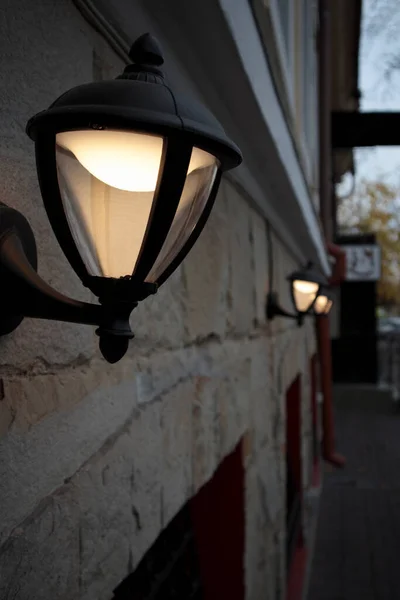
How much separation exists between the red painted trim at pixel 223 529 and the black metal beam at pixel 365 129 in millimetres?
5342

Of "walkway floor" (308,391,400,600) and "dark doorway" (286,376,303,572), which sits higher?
"dark doorway" (286,376,303,572)

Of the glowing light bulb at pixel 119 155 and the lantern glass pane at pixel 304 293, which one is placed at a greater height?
the glowing light bulb at pixel 119 155

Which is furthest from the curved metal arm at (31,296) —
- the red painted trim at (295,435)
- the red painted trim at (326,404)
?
the red painted trim at (326,404)

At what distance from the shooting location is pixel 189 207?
0.89 metres

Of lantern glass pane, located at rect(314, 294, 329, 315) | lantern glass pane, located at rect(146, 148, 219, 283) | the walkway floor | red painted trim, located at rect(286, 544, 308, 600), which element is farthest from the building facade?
lantern glass pane, located at rect(314, 294, 329, 315)

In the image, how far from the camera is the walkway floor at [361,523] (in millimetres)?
4785

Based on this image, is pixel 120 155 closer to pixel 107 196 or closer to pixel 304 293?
pixel 107 196

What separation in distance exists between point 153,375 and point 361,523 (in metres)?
5.28

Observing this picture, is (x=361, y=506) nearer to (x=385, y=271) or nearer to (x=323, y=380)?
(x=323, y=380)

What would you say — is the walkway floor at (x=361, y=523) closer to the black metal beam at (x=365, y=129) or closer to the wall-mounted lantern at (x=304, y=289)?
the wall-mounted lantern at (x=304, y=289)

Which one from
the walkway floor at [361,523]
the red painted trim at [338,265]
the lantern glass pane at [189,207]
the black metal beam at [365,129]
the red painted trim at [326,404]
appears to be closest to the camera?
the lantern glass pane at [189,207]

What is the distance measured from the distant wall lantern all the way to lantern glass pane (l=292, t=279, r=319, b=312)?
263cm

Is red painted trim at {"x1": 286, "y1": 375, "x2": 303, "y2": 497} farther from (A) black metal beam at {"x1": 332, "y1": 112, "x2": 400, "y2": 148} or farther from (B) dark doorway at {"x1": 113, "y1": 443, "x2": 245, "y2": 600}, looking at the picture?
(A) black metal beam at {"x1": 332, "y1": 112, "x2": 400, "y2": 148}

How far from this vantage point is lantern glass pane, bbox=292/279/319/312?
137 inches
